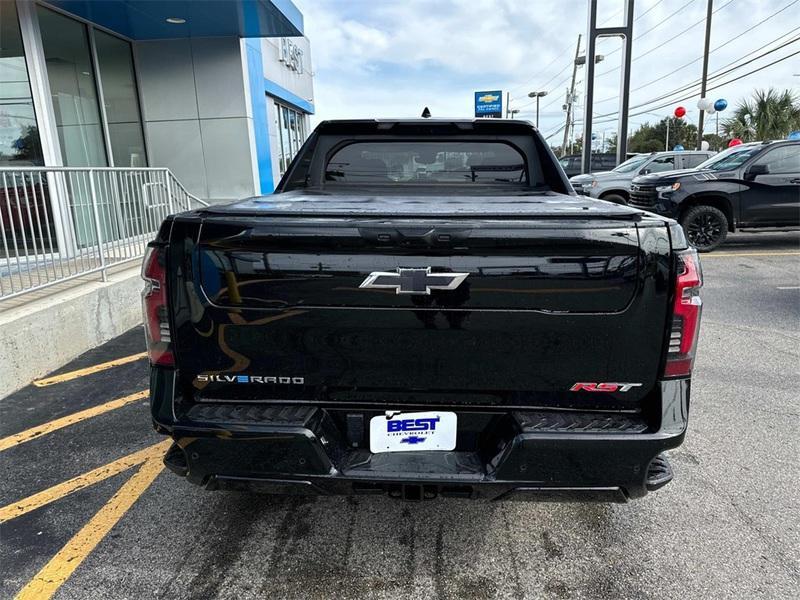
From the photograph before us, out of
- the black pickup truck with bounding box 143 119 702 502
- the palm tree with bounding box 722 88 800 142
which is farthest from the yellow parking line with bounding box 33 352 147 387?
the palm tree with bounding box 722 88 800 142

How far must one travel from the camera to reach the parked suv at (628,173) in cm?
1343

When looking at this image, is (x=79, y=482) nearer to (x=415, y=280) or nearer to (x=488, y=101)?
(x=415, y=280)

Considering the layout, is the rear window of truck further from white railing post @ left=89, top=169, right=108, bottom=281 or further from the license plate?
white railing post @ left=89, top=169, right=108, bottom=281

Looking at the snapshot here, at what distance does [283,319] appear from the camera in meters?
1.97

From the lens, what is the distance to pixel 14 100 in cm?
733

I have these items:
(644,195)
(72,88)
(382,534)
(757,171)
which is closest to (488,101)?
(644,195)

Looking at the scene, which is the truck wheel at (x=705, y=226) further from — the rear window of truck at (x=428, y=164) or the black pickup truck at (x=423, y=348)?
the black pickup truck at (x=423, y=348)

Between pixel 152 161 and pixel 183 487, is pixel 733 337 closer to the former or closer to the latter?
pixel 183 487

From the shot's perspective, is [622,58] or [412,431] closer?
[412,431]

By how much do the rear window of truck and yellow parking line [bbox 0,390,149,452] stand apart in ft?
7.63

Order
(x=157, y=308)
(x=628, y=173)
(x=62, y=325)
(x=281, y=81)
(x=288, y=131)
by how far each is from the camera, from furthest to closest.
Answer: (x=288, y=131) < (x=281, y=81) < (x=628, y=173) < (x=62, y=325) < (x=157, y=308)

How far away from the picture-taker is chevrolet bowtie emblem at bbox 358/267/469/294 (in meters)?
1.90

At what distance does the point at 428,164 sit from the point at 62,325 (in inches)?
147

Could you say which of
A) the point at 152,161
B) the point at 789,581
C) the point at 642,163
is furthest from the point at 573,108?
the point at 789,581
